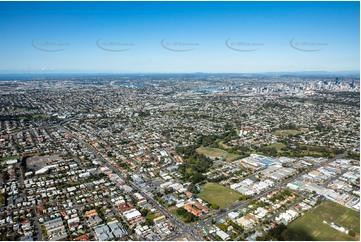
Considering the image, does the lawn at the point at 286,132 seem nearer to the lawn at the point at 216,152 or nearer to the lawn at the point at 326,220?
the lawn at the point at 216,152

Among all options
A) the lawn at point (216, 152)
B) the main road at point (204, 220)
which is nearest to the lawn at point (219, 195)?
the main road at point (204, 220)

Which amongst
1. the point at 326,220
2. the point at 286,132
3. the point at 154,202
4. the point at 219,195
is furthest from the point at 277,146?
Result: the point at 154,202

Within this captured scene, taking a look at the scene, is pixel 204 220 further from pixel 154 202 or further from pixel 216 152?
pixel 216 152

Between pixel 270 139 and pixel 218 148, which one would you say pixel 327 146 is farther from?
pixel 218 148

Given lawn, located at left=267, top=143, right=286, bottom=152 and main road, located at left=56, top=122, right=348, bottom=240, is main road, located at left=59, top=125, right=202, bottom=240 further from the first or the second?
lawn, located at left=267, top=143, right=286, bottom=152

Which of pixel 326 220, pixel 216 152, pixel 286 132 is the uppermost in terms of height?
pixel 286 132

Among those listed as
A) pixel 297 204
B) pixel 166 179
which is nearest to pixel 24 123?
pixel 166 179
